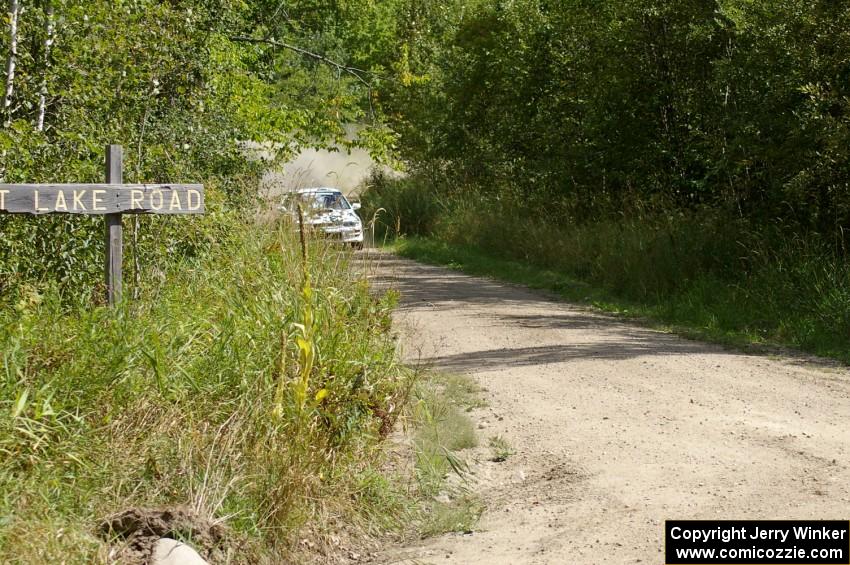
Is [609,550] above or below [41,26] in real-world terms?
below

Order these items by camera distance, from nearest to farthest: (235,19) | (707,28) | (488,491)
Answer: (488,491), (707,28), (235,19)

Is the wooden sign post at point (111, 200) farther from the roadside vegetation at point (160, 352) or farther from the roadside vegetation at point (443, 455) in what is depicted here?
the roadside vegetation at point (443, 455)

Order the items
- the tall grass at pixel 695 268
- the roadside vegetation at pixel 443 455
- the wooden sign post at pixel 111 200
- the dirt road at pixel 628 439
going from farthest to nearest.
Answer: the tall grass at pixel 695 268
the wooden sign post at pixel 111 200
the roadside vegetation at pixel 443 455
the dirt road at pixel 628 439

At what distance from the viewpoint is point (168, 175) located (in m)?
11.0

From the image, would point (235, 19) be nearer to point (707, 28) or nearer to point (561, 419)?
point (707, 28)

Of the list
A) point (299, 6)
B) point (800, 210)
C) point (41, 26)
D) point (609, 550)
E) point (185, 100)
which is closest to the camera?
point (609, 550)

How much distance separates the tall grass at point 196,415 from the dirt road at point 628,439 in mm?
764

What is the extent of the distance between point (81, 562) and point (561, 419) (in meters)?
4.28

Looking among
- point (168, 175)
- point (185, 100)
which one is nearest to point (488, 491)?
point (168, 175)

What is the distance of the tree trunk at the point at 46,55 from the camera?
384 inches

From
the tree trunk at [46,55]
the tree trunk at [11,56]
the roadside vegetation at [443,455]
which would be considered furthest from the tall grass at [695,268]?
the tree trunk at [11,56]

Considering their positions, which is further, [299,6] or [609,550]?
[299,6]

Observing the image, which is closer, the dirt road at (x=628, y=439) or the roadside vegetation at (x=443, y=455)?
the dirt road at (x=628, y=439)

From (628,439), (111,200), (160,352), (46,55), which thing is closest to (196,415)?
(160,352)
